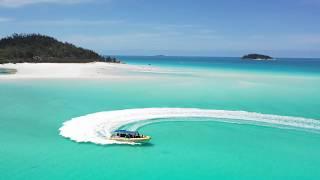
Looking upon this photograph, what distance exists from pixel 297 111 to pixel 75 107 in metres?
16.9

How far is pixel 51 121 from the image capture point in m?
26.1

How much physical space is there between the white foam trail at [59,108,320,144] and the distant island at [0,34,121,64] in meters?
61.7

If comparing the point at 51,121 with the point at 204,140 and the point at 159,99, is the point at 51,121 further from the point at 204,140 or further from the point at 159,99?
the point at 159,99

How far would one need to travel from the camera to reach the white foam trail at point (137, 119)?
2212 centimetres

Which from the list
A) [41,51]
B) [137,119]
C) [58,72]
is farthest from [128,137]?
[41,51]

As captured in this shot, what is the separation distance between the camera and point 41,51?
341ft

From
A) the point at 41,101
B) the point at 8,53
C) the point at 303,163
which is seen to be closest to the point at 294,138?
the point at 303,163

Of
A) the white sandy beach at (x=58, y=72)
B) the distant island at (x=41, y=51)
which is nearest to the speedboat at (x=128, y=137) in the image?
the white sandy beach at (x=58, y=72)

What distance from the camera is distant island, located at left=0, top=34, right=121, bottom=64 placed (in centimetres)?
9362

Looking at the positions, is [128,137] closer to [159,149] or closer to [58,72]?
[159,149]

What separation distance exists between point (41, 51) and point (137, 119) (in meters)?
82.9

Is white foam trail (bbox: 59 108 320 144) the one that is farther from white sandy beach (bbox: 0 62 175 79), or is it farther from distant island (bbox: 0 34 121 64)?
distant island (bbox: 0 34 121 64)

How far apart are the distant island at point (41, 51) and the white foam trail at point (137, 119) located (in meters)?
61.7

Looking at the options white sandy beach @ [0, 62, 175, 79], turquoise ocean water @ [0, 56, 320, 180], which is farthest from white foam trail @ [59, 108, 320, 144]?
white sandy beach @ [0, 62, 175, 79]
